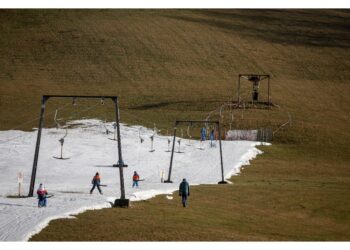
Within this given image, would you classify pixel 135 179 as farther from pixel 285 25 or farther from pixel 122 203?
pixel 285 25

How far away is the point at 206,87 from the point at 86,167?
148 feet

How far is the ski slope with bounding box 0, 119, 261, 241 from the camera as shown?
2847 cm

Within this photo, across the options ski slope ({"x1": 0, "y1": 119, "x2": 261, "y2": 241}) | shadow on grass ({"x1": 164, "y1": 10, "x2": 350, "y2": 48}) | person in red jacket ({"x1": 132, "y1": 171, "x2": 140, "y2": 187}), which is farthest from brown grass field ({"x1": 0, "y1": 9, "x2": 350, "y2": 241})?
person in red jacket ({"x1": 132, "y1": 171, "x2": 140, "y2": 187})

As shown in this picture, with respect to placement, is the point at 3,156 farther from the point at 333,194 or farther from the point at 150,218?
the point at 150,218

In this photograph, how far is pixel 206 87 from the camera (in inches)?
3834

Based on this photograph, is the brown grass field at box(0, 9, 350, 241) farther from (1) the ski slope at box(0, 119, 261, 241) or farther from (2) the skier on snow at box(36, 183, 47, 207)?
(2) the skier on snow at box(36, 183, 47, 207)

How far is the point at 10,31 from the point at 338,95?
50.7 meters

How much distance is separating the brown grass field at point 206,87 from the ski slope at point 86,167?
1.41 m

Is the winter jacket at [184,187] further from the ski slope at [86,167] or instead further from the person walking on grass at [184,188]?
the ski slope at [86,167]

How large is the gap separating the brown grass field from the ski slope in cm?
141

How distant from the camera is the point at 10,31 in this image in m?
115

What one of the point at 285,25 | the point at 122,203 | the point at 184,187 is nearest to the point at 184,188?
the point at 184,187

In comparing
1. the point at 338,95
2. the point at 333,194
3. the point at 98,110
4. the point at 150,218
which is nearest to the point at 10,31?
the point at 98,110

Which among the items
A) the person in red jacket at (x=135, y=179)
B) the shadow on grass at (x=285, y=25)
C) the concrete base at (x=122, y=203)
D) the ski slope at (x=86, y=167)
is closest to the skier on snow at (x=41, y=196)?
the ski slope at (x=86, y=167)
